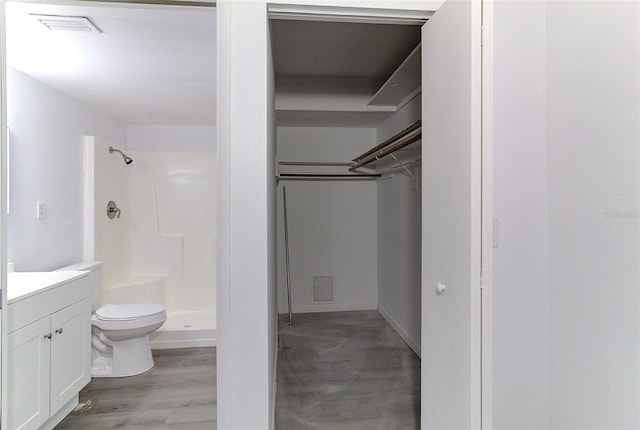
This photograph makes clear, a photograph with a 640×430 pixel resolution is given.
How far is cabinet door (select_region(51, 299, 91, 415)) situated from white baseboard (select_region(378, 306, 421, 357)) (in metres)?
2.48

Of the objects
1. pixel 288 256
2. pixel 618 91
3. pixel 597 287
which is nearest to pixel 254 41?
pixel 618 91

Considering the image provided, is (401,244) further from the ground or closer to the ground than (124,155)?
closer to the ground

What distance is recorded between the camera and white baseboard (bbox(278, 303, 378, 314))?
449 cm

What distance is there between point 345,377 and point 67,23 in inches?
108

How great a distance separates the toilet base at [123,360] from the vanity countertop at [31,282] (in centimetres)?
77

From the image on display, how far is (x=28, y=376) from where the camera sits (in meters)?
1.83

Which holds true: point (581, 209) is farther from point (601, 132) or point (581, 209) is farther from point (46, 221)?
point (46, 221)

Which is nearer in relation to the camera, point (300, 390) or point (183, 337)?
point (300, 390)

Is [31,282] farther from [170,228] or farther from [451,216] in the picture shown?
[451,216]

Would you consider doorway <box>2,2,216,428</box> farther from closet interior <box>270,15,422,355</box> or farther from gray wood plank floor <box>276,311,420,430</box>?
gray wood plank floor <box>276,311,420,430</box>

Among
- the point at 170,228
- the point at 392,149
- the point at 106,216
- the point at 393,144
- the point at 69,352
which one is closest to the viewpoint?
the point at 69,352

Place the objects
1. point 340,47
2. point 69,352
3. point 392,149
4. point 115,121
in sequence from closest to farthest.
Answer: point 69,352, point 340,47, point 392,149, point 115,121

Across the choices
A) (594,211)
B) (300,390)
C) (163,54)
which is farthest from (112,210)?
(594,211)

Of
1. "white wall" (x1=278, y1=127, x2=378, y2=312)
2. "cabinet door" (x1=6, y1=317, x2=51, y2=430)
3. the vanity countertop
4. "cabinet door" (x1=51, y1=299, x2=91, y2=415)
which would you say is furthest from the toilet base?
"white wall" (x1=278, y1=127, x2=378, y2=312)
